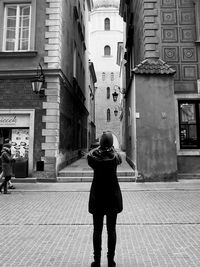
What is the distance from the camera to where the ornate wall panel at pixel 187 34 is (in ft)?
42.3

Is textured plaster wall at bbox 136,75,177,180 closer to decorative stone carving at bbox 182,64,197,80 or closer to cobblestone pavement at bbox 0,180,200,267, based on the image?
decorative stone carving at bbox 182,64,197,80

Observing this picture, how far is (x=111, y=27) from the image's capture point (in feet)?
164

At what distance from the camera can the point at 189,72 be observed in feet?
41.7

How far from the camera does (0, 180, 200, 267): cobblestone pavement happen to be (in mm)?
4082

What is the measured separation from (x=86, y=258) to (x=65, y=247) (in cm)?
60

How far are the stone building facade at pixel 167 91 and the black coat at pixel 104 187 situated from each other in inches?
327

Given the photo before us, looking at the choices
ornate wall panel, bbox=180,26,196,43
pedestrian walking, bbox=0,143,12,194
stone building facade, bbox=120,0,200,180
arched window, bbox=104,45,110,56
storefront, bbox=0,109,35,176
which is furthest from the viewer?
arched window, bbox=104,45,110,56

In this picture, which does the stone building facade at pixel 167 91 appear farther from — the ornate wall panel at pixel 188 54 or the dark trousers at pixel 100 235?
the dark trousers at pixel 100 235

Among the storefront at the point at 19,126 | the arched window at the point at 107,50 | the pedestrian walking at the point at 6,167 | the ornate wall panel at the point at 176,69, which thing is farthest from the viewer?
the arched window at the point at 107,50

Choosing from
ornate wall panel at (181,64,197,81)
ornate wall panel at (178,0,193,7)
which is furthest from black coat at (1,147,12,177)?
ornate wall panel at (178,0,193,7)

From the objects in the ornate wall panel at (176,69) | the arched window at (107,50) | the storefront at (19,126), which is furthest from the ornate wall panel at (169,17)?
the arched window at (107,50)

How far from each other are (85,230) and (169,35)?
1085 cm

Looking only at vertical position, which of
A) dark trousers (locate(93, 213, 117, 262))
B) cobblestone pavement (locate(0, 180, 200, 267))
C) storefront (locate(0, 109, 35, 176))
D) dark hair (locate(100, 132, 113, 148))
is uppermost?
storefront (locate(0, 109, 35, 176))

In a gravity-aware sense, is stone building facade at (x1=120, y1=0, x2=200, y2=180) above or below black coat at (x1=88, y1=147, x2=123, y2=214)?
above
